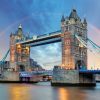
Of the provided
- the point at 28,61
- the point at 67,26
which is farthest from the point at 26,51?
the point at 67,26

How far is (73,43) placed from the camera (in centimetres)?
8606

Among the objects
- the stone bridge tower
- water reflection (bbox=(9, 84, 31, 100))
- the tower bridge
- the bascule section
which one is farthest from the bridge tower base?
the bascule section

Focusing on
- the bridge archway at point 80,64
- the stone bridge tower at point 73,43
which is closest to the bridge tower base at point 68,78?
the bridge archway at point 80,64

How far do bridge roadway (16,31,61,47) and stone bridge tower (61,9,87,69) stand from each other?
159 inches

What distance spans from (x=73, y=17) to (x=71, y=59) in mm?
11730

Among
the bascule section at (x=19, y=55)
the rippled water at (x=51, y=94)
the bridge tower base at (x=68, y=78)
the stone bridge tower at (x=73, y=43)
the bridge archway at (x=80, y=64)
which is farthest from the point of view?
the bascule section at (x=19, y=55)

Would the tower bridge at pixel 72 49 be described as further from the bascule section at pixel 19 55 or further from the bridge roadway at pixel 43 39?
the bascule section at pixel 19 55

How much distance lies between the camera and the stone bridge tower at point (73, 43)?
85.4 m

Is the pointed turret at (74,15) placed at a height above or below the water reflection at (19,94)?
above

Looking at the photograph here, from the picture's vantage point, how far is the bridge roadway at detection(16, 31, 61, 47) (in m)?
92.6

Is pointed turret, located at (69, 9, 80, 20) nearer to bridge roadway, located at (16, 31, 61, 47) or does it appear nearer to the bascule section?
bridge roadway, located at (16, 31, 61, 47)

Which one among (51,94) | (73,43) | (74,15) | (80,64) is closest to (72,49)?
(73,43)

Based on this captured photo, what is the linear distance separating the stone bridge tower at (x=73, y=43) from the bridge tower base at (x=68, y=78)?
5279 millimetres

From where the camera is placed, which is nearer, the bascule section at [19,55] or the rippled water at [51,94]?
the rippled water at [51,94]
